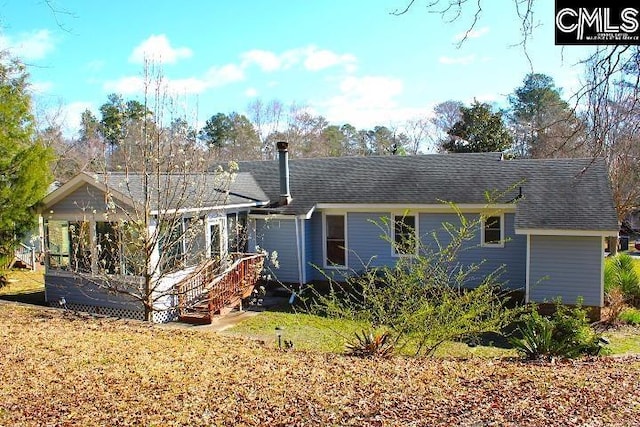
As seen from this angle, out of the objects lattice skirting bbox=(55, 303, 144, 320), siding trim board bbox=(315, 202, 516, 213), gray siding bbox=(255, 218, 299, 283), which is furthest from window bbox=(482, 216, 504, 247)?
lattice skirting bbox=(55, 303, 144, 320)

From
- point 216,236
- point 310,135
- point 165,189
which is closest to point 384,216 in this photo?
point 216,236

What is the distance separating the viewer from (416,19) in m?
5.62

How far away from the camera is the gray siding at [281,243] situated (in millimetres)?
16266

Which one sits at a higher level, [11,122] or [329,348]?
[11,122]

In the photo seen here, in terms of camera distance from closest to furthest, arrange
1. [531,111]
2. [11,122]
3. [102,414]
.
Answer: [102,414]
[11,122]
[531,111]

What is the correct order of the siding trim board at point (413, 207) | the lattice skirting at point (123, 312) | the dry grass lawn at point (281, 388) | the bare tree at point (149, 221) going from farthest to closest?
1. the siding trim board at point (413, 207)
2. the lattice skirting at point (123, 312)
3. the bare tree at point (149, 221)
4. the dry grass lawn at point (281, 388)

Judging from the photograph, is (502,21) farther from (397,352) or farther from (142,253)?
(142,253)

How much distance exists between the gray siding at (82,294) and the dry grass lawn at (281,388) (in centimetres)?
413

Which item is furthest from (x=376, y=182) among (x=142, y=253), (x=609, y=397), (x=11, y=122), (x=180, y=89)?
(x=609, y=397)

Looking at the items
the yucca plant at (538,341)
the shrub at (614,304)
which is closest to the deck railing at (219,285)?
the yucca plant at (538,341)

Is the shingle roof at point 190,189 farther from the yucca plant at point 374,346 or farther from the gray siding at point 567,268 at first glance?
the gray siding at point 567,268

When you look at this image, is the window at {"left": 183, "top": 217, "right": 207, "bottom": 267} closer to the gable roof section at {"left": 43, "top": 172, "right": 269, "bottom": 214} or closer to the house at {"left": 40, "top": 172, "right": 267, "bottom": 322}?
the house at {"left": 40, "top": 172, "right": 267, "bottom": 322}

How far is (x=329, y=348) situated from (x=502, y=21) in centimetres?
699

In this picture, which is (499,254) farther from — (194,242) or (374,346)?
(194,242)
